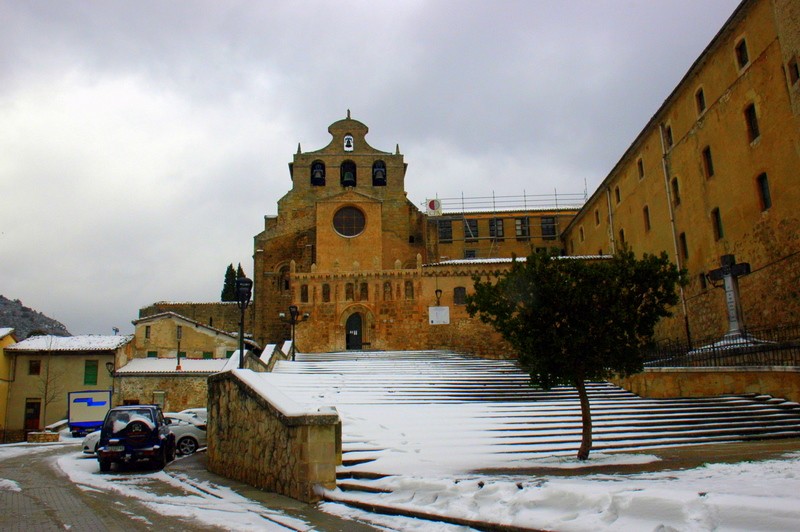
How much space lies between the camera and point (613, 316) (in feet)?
34.0

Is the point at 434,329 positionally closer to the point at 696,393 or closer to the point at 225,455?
the point at 696,393

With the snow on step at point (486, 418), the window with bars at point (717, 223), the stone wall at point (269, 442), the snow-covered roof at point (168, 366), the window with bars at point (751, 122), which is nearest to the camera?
the stone wall at point (269, 442)

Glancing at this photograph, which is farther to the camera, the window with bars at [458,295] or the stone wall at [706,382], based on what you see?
the window with bars at [458,295]

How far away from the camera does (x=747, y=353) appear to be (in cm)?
1806

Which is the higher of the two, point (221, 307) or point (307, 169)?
point (307, 169)

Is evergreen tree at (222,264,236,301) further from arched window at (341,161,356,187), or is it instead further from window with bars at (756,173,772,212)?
window with bars at (756,173,772,212)

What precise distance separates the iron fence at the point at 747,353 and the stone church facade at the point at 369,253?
46.1 feet

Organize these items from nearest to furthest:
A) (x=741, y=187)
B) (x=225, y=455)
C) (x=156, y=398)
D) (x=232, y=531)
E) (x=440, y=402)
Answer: (x=232, y=531) → (x=225, y=455) → (x=440, y=402) → (x=741, y=187) → (x=156, y=398)

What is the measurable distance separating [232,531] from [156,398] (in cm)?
2947

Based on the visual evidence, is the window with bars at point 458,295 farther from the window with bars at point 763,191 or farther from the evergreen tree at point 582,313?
the evergreen tree at point 582,313

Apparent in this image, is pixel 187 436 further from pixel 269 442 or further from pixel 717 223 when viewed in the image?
pixel 717 223

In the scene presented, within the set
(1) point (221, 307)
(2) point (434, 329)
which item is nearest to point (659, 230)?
(2) point (434, 329)

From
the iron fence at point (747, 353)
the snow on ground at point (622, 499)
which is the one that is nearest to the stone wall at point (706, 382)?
the iron fence at point (747, 353)

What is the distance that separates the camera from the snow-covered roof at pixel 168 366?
34594 millimetres
